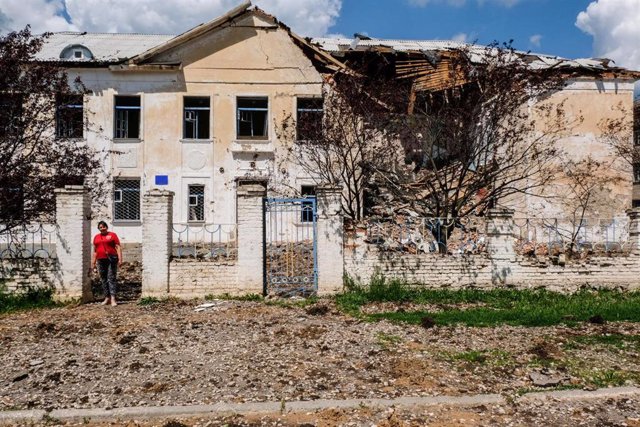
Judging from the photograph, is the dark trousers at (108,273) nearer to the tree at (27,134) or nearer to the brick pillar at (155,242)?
the brick pillar at (155,242)

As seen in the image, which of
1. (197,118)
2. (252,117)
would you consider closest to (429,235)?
(252,117)

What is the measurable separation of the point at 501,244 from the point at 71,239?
8.15 meters

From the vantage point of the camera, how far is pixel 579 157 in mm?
17531

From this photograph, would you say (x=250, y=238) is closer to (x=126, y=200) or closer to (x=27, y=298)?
(x=27, y=298)

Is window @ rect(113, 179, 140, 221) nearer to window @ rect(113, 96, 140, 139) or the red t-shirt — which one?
window @ rect(113, 96, 140, 139)

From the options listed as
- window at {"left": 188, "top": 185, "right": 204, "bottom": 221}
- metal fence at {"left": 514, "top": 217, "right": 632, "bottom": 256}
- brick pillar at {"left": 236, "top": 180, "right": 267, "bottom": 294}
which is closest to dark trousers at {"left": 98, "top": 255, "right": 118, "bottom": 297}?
brick pillar at {"left": 236, "top": 180, "right": 267, "bottom": 294}

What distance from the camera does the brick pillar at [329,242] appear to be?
8.91 metres

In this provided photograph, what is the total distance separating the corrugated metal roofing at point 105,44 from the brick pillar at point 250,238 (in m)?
10.8

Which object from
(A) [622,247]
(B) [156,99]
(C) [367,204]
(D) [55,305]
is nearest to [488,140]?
(A) [622,247]

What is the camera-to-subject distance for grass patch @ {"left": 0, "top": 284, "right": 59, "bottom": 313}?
27.5 ft

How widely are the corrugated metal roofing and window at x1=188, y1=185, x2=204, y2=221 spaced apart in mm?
5208

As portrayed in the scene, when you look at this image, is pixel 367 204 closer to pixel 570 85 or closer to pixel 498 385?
pixel 570 85

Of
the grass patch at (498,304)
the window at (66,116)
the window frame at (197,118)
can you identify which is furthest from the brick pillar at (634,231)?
the window frame at (197,118)

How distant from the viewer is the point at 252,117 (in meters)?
17.3
